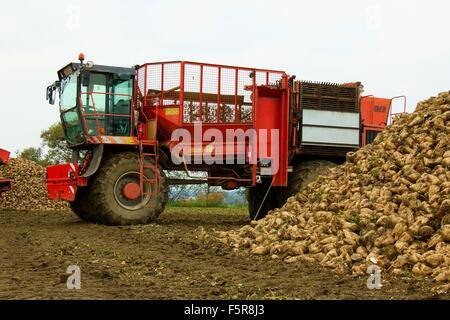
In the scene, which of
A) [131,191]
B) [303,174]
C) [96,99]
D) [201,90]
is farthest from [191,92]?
[303,174]

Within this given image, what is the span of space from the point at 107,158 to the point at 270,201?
400 cm

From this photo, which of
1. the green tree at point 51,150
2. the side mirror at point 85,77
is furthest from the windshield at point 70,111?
the green tree at point 51,150

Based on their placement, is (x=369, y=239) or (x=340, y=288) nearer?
(x=340, y=288)

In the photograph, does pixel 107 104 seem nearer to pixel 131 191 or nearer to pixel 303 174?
pixel 131 191

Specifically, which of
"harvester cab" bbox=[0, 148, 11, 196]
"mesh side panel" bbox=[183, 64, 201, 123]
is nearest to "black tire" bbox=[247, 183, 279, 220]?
"mesh side panel" bbox=[183, 64, 201, 123]

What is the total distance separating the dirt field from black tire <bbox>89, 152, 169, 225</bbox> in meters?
1.48

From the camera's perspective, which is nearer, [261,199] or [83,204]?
[83,204]

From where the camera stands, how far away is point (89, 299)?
5090 mm

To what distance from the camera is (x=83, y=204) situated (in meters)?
12.7

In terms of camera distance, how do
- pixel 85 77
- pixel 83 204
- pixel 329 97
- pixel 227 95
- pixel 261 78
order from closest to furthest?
pixel 85 77 < pixel 83 204 < pixel 227 95 < pixel 261 78 < pixel 329 97

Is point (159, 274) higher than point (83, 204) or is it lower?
lower

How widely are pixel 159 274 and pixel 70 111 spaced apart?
270 inches
